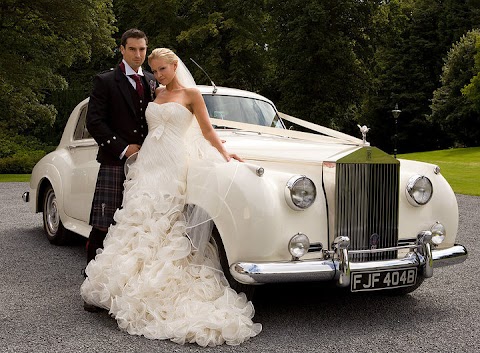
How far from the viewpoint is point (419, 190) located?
514 centimetres

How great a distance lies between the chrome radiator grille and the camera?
15.7 ft

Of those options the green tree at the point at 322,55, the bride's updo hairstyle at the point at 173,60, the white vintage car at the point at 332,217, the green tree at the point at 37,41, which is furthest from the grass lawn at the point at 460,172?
the bride's updo hairstyle at the point at 173,60

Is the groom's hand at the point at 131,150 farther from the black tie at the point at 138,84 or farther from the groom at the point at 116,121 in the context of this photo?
the black tie at the point at 138,84

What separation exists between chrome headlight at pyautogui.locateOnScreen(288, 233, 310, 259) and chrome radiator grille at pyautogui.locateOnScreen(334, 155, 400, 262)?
1.02 ft

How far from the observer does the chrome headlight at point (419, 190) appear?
511 centimetres

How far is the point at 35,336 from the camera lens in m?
4.46

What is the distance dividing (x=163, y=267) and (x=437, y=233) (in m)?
2.22

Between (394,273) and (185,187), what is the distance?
1703mm

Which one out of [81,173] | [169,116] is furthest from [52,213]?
[169,116]

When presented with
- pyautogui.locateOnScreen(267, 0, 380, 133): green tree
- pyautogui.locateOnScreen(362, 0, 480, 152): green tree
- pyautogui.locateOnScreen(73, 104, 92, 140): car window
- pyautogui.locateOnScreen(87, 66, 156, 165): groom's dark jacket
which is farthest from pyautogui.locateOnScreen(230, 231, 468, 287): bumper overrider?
pyautogui.locateOnScreen(362, 0, 480, 152): green tree

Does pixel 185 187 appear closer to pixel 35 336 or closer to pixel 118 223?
pixel 118 223

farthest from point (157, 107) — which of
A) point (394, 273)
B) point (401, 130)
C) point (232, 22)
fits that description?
point (401, 130)

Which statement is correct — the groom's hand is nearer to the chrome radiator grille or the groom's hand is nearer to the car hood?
the car hood

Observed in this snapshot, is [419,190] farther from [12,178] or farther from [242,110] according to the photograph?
[12,178]
